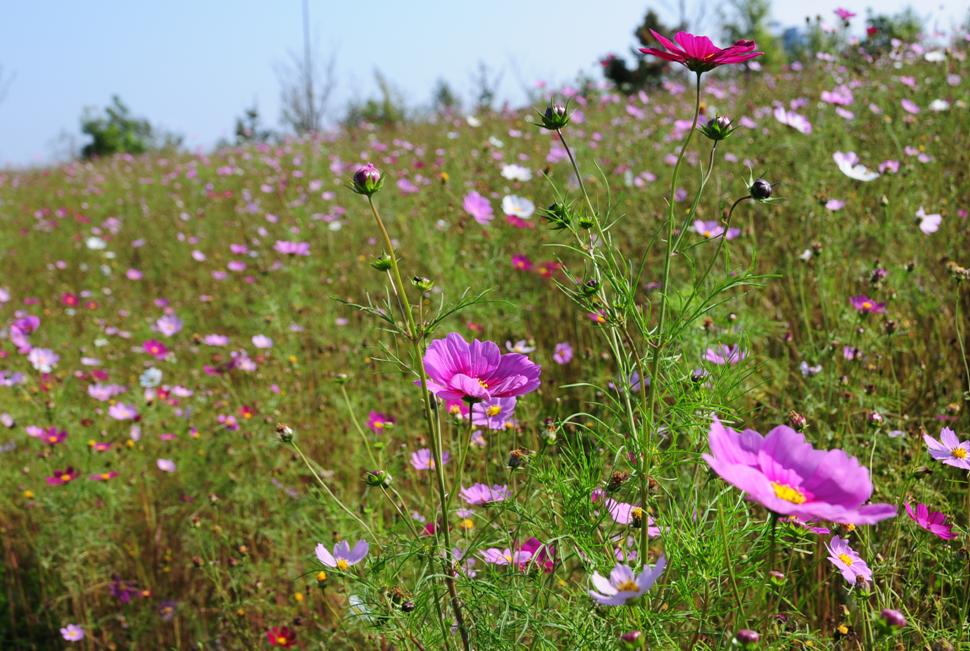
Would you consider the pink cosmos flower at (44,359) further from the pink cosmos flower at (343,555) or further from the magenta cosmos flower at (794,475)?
the magenta cosmos flower at (794,475)

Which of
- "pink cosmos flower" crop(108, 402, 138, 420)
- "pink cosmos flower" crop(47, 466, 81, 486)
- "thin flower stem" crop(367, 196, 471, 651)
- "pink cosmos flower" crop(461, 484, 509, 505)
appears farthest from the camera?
"pink cosmos flower" crop(108, 402, 138, 420)

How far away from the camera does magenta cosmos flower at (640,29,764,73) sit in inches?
29.9

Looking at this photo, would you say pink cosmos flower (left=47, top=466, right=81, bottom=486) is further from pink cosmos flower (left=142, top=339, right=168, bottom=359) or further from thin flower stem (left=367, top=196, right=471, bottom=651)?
thin flower stem (left=367, top=196, right=471, bottom=651)

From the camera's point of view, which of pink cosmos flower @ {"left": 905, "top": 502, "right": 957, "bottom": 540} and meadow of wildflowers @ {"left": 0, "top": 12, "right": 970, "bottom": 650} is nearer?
meadow of wildflowers @ {"left": 0, "top": 12, "right": 970, "bottom": 650}

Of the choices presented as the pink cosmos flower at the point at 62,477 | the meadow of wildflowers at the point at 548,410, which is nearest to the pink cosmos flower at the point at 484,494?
the meadow of wildflowers at the point at 548,410

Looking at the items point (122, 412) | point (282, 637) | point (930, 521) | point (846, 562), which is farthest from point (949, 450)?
point (122, 412)

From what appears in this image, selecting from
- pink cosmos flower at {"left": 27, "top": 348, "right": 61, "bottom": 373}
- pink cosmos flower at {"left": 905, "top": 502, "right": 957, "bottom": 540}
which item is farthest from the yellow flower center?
pink cosmos flower at {"left": 27, "top": 348, "right": 61, "bottom": 373}

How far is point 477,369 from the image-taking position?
875mm

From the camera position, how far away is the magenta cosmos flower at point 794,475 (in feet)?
1.78

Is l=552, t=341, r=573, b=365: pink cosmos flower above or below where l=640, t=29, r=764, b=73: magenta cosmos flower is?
below

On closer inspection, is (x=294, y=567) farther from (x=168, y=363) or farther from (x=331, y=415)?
(x=168, y=363)

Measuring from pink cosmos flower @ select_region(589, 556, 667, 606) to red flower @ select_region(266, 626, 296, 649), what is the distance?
89cm

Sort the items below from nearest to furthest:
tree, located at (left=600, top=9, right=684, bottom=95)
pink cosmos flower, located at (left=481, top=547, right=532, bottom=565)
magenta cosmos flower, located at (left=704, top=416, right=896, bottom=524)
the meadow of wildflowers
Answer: magenta cosmos flower, located at (left=704, top=416, right=896, bottom=524) → the meadow of wildflowers → pink cosmos flower, located at (left=481, top=547, right=532, bottom=565) → tree, located at (left=600, top=9, right=684, bottom=95)

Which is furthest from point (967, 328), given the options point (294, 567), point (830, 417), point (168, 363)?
point (168, 363)
